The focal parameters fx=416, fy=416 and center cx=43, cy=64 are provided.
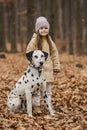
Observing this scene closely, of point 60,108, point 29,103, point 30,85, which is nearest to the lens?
point 30,85

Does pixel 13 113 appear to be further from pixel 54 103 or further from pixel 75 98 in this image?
pixel 75 98

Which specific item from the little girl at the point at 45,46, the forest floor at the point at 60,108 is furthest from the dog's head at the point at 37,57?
the forest floor at the point at 60,108

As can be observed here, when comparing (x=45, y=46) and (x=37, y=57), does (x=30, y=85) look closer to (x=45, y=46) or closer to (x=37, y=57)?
(x=37, y=57)

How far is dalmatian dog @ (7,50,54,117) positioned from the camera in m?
8.00

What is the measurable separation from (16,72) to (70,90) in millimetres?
3835

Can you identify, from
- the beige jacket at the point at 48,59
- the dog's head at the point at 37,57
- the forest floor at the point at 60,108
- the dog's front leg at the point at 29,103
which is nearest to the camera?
the forest floor at the point at 60,108

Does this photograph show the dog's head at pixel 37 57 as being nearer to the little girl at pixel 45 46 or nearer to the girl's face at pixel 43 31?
the little girl at pixel 45 46

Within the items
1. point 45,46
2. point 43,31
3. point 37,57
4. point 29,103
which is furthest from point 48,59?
point 29,103

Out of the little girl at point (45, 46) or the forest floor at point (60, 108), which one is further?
the little girl at point (45, 46)

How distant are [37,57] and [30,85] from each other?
0.59m

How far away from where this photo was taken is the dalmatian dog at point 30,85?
7996mm

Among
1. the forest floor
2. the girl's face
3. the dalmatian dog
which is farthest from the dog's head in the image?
the forest floor

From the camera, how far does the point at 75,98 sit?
10328 millimetres

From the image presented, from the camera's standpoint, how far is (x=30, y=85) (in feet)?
26.7
